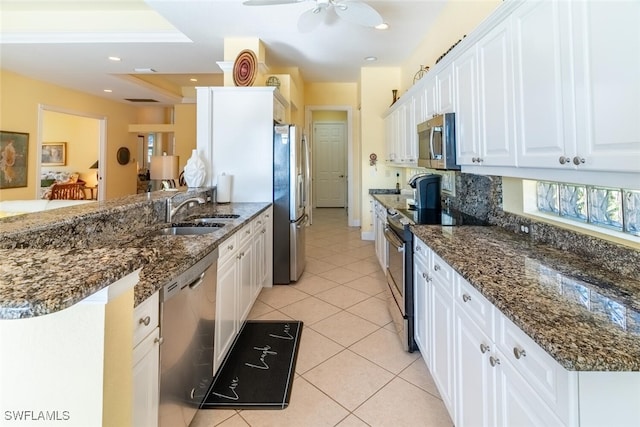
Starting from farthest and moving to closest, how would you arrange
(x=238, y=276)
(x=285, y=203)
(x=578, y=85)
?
(x=285, y=203) → (x=238, y=276) → (x=578, y=85)

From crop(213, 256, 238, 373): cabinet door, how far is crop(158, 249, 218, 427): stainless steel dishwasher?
0.13 meters

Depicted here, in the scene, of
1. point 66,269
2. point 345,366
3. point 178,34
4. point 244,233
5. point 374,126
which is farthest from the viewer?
point 374,126

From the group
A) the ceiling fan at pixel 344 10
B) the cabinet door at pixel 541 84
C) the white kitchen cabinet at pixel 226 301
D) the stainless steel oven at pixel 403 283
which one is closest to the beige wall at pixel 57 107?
the ceiling fan at pixel 344 10

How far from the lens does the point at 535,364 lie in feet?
2.83

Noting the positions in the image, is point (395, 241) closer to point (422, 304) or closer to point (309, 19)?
point (422, 304)

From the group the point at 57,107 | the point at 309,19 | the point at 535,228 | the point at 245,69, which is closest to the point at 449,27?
the point at 309,19

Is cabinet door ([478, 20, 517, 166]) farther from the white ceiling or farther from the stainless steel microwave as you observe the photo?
the white ceiling

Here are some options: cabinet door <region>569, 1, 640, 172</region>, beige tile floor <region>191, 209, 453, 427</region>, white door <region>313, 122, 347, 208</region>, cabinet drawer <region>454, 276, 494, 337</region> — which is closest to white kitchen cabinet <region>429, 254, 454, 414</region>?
cabinet drawer <region>454, 276, 494, 337</region>

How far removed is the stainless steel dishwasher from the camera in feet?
4.13

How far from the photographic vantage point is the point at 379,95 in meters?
5.52

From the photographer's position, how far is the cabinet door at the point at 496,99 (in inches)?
60.8

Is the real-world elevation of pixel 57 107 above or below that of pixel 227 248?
above

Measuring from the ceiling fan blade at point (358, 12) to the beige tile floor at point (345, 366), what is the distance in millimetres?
2609

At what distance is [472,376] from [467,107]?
158 cm
